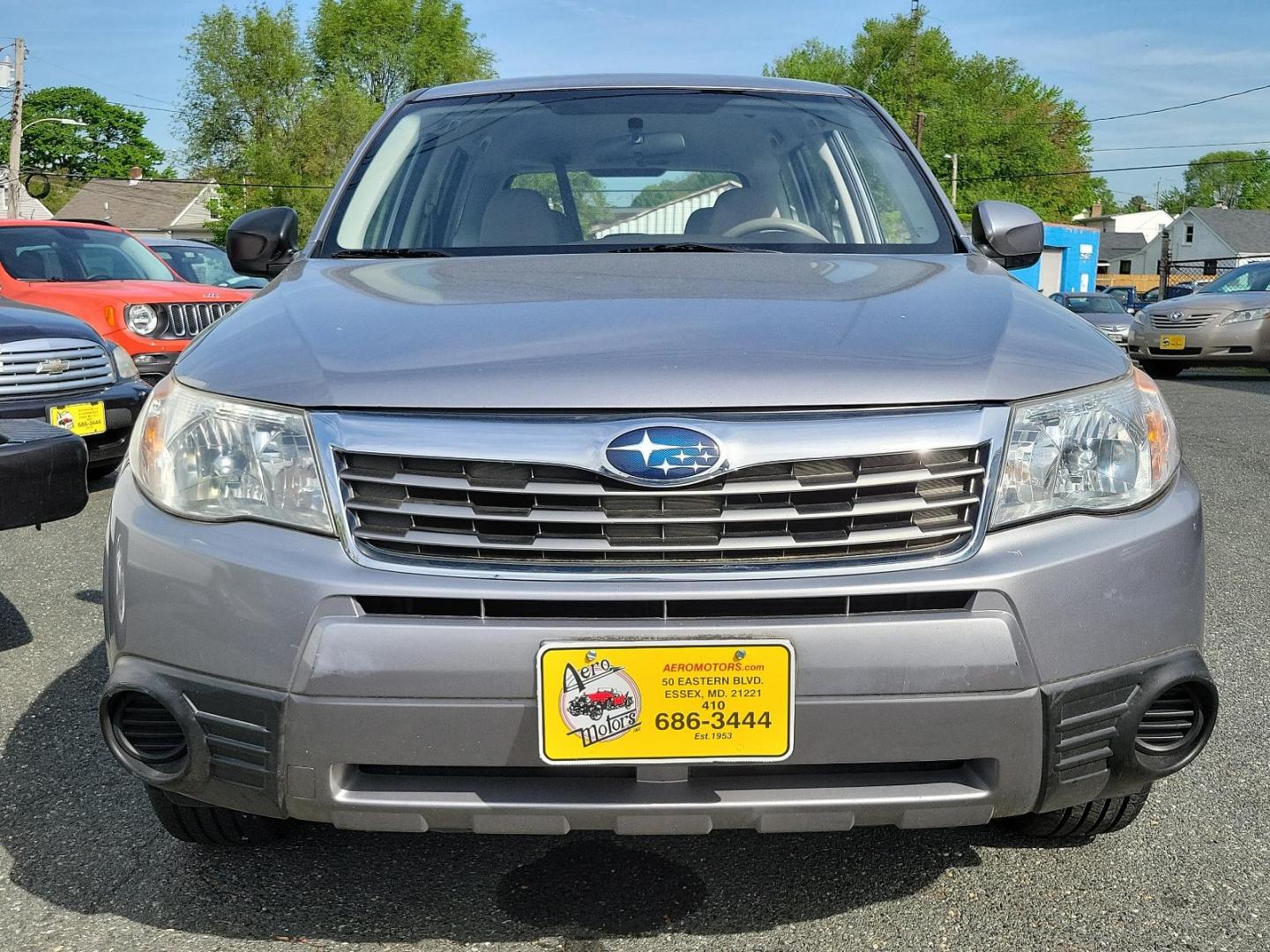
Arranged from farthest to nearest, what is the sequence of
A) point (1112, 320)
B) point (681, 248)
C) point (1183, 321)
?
point (1112, 320), point (1183, 321), point (681, 248)

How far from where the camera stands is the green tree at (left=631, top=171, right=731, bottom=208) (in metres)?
3.50

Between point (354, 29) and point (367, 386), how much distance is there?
216 feet

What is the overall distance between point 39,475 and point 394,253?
152 centimetres

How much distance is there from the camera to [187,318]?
8.91 meters

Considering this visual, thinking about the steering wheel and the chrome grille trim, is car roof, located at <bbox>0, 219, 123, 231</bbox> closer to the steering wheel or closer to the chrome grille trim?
the steering wheel

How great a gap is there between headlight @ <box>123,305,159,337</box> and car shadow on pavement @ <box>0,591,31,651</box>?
4356mm

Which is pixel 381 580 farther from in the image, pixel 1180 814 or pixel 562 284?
pixel 1180 814

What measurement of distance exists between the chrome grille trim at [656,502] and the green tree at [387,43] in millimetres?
63699

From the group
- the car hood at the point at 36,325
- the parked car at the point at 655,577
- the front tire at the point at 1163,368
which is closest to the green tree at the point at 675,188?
the parked car at the point at 655,577

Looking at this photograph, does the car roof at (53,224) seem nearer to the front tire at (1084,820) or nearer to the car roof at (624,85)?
the car roof at (624,85)

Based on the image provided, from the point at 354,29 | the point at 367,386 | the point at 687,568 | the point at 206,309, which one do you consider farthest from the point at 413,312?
the point at 354,29

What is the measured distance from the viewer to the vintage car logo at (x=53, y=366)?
659 cm

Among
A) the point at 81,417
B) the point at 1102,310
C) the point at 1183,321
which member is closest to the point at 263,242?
the point at 81,417

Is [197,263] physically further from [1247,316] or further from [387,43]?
[387,43]
